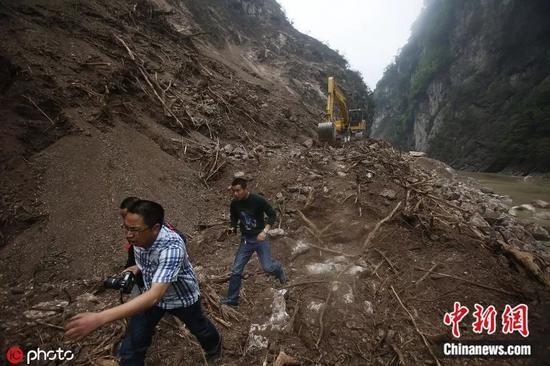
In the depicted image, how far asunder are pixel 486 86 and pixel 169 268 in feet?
150

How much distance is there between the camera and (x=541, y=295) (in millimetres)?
3570

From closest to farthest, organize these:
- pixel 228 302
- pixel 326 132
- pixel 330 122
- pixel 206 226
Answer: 1. pixel 228 302
2. pixel 206 226
3. pixel 326 132
4. pixel 330 122

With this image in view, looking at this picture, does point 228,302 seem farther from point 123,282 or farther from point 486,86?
point 486,86

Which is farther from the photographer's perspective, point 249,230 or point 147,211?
point 249,230

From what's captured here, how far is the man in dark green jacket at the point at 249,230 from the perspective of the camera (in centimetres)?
349

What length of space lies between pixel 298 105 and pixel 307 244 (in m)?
13.3

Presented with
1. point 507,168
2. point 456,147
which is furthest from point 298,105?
point 456,147

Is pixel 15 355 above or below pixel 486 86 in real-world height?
below

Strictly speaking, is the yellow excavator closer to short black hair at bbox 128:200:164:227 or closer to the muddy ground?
the muddy ground

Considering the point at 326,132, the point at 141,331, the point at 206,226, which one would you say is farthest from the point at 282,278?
the point at 326,132

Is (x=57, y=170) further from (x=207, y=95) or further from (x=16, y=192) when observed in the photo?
(x=207, y=95)

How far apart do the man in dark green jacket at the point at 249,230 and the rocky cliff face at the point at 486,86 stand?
91.6 feet

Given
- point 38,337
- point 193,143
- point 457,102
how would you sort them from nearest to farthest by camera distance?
point 38,337 → point 193,143 → point 457,102

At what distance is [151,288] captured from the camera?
1.74 meters
